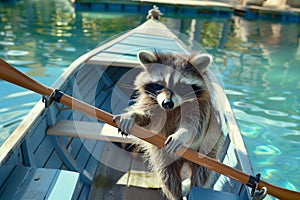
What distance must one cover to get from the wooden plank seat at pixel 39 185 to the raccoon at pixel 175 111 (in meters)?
0.46

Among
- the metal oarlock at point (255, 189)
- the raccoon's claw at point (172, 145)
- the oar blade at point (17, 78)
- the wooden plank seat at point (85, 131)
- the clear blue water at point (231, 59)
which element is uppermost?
the oar blade at point (17, 78)

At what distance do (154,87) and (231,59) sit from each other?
7.20 metres

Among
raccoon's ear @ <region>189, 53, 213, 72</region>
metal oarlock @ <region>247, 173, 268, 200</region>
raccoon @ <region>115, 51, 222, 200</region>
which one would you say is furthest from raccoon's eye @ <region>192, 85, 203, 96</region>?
metal oarlock @ <region>247, 173, 268, 200</region>

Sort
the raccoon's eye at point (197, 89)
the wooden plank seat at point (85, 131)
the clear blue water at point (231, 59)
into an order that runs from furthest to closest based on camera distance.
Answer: the clear blue water at point (231, 59) → the wooden plank seat at point (85, 131) → the raccoon's eye at point (197, 89)

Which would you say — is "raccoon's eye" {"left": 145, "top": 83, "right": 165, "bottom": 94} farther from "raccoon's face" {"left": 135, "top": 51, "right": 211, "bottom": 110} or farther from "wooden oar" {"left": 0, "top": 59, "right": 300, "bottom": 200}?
"wooden oar" {"left": 0, "top": 59, "right": 300, "bottom": 200}

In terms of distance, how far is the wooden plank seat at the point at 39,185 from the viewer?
174 centimetres

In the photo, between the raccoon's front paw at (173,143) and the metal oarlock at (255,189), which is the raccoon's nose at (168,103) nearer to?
the raccoon's front paw at (173,143)

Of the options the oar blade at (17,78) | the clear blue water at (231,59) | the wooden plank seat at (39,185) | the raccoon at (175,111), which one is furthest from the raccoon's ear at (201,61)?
the clear blue water at (231,59)

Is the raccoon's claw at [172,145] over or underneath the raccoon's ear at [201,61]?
underneath

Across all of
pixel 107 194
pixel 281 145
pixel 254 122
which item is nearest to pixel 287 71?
pixel 254 122

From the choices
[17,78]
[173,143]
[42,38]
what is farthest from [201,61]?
[42,38]

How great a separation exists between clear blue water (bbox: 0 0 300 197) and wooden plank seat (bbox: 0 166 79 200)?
2656mm

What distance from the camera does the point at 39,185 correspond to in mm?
1807

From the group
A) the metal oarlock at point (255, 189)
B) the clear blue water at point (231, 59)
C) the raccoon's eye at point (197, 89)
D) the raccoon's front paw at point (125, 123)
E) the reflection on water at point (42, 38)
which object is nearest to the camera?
the metal oarlock at point (255, 189)
